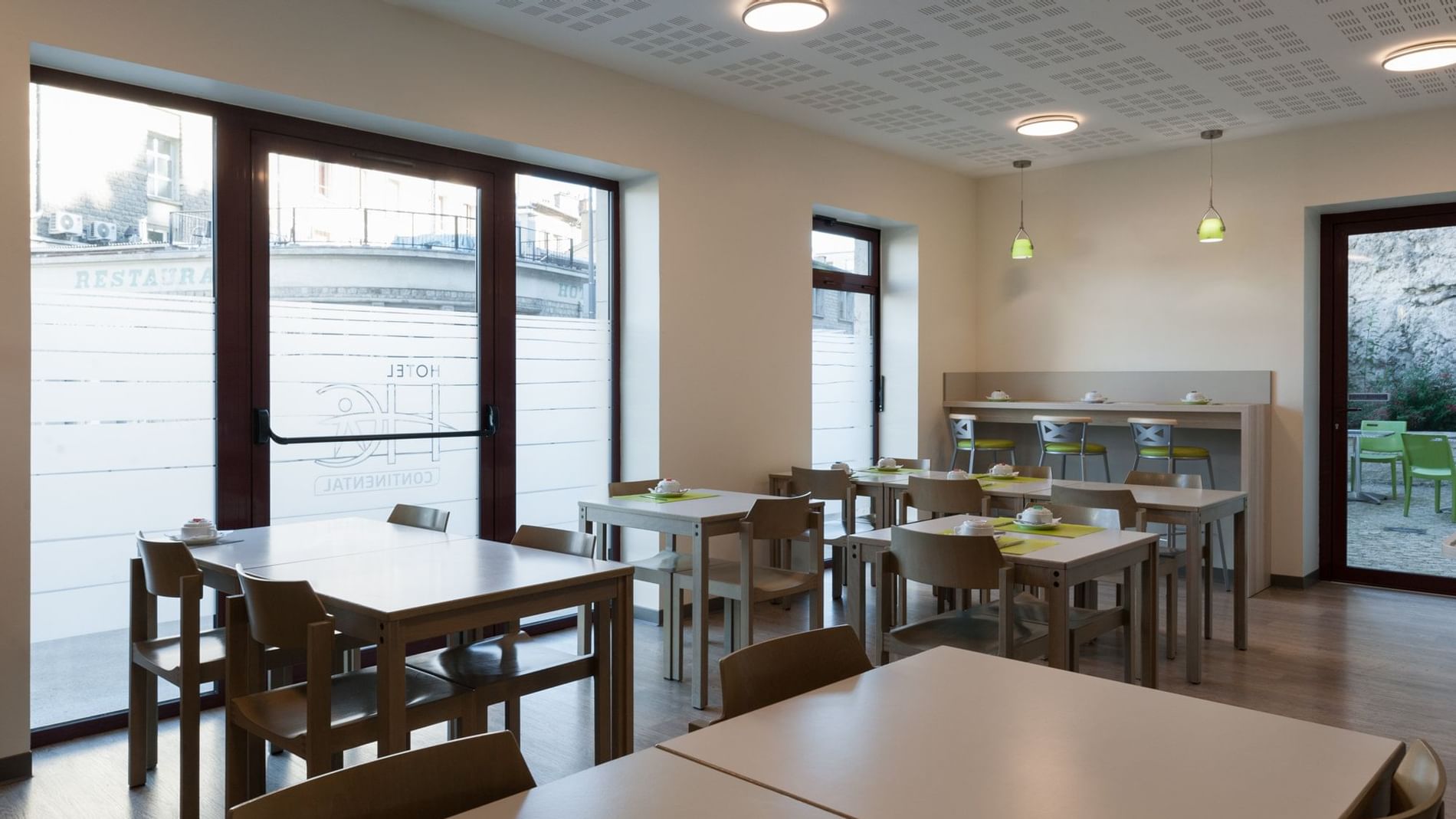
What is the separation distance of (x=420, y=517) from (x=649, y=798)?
266 centimetres

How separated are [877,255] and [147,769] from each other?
5698 mm

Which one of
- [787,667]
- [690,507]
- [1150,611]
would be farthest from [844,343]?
[787,667]

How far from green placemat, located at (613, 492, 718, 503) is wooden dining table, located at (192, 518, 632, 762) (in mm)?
1197

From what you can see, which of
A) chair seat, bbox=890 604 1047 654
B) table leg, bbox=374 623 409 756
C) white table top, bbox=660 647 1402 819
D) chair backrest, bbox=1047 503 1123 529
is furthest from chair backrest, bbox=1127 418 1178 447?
table leg, bbox=374 623 409 756

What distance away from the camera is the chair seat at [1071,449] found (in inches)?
264

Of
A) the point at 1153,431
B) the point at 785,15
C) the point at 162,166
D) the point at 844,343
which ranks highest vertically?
the point at 785,15

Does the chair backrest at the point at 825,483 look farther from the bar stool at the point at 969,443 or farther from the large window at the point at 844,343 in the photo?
the bar stool at the point at 969,443

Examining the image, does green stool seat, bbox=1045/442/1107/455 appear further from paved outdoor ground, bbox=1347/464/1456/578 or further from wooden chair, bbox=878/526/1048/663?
wooden chair, bbox=878/526/1048/663

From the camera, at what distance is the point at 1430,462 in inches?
240

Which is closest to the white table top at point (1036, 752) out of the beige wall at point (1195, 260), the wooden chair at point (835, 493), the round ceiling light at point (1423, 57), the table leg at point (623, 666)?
the table leg at point (623, 666)

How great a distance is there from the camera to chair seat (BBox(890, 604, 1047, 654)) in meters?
3.11

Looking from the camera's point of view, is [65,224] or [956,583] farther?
[65,224]

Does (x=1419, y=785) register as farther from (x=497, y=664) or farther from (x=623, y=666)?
(x=497, y=664)

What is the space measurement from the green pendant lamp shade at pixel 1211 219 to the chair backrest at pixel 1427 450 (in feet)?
5.64
